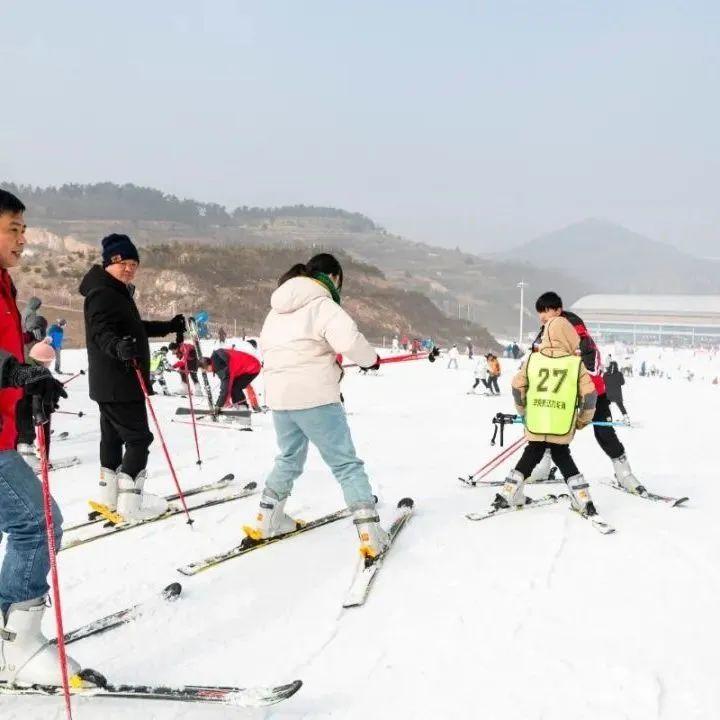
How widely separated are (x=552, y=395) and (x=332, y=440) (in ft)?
6.04

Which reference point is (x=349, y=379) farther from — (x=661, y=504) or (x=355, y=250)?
(x=355, y=250)

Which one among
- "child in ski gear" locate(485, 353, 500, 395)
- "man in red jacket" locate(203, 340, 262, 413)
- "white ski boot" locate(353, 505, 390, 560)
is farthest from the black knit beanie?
"child in ski gear" locate(485, 353, 500, 395)

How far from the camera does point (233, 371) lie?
10844mm

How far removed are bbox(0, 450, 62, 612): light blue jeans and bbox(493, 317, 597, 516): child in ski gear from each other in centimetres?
321

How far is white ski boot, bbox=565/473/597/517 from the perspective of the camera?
449 cm

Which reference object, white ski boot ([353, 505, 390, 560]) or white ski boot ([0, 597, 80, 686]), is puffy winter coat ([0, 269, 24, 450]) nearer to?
white ski boot ([0, 597, 80, 686])

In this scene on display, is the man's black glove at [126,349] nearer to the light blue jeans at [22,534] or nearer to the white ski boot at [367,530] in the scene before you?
the light blue jeans at [22,534]

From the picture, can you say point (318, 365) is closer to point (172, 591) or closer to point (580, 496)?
point (172, 591)

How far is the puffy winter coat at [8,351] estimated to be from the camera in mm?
2355

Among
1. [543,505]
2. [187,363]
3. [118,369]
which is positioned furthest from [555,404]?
[187,363]

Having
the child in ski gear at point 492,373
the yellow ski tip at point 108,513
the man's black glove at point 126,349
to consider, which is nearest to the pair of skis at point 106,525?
the yellow ski tip at point 108,513

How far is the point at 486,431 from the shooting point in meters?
11.4

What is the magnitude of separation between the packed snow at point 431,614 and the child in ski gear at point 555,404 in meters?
0.26

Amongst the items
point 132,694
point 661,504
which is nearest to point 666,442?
point 661,504
